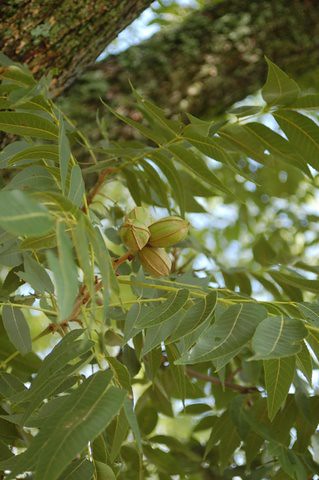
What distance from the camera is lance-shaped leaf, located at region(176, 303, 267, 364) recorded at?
40.8 inches

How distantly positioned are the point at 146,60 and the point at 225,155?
4.44 feet

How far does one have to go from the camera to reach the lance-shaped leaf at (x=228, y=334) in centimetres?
104

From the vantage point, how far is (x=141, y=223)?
4.35 ft

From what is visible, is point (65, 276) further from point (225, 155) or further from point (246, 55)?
point (246, 55)

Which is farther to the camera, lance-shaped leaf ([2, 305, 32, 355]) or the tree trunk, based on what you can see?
the tree trunk

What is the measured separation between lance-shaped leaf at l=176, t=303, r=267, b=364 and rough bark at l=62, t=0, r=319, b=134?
1.42 metres

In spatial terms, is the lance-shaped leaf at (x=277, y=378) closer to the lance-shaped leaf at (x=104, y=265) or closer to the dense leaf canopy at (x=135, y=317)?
the dense leaf canopy at (x=135, y=317)

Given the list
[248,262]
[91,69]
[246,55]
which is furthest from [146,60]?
[248,262]

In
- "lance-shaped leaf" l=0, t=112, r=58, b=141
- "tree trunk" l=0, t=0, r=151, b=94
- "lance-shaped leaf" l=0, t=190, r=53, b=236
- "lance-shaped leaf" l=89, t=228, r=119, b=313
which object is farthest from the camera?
"tree trunk" l=0, t=0, r=151, b=94

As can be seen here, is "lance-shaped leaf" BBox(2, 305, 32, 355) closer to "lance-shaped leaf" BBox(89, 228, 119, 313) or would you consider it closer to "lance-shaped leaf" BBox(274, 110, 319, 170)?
"lance-shaped leaf" BBox(89, 228, 119, 313)

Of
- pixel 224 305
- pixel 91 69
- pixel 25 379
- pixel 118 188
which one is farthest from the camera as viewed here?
pixel 118 188

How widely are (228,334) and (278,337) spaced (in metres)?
0.08

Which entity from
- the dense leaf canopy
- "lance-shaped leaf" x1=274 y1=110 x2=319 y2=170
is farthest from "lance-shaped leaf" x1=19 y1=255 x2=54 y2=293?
"lance-shaped leaf" x1=274 y1=110 x2=319 y2=170

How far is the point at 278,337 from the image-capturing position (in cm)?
107
